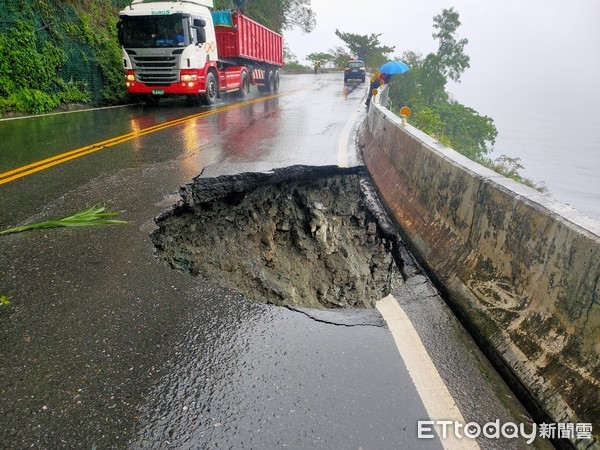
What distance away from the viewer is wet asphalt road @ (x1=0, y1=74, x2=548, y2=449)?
1.83 metres

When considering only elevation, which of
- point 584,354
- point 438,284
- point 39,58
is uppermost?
point 39,58

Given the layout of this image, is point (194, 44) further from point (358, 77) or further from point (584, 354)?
point (358, 77)

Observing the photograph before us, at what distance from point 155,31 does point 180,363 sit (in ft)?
43.7

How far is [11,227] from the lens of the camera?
3959 millimetres

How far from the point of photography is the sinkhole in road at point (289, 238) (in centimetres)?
425

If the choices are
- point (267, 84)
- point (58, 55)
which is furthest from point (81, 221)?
point (267, 84)

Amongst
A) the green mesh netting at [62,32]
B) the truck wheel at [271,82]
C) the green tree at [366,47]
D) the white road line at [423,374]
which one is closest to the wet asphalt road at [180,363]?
the white road line at [423,374]

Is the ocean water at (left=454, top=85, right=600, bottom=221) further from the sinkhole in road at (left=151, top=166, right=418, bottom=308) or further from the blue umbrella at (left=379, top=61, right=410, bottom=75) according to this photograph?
the sinkhole in road at (left=151, top=166, right=418, bottom=308)

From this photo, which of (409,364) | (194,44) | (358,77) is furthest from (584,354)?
(358,77)

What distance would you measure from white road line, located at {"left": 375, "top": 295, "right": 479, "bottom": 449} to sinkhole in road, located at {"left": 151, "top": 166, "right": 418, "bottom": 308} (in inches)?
35.9

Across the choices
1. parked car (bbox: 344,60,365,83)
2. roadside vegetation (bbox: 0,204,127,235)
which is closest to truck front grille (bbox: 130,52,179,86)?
roadside vegetation (bbox: 0,204,127,235)

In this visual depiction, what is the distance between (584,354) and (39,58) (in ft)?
50.9

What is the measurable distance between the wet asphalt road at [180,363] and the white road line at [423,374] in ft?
0.17

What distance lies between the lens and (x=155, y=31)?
42.4ft
